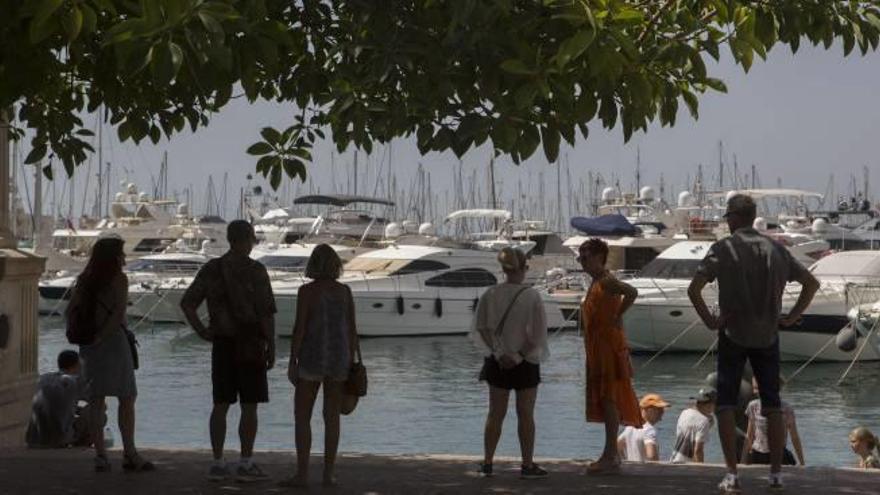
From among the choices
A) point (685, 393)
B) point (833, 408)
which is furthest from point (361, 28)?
point (685, 393)

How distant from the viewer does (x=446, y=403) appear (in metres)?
33.4

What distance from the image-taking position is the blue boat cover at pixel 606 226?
61875 millimetres

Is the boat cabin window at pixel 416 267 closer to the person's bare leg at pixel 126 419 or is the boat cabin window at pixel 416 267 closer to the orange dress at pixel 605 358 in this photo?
the orange dress at pixel 605 358

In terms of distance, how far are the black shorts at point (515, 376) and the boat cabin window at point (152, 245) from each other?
62.1 metres

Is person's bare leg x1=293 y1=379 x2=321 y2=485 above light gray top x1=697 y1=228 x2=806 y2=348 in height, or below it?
below

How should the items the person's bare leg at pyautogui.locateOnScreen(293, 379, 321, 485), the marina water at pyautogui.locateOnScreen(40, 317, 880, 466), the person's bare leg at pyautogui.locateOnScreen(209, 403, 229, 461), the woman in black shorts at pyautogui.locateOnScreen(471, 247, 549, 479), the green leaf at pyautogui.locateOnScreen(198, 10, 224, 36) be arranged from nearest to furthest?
the green leaf at pyautogui.locateOnScreen(198, 10, 224, 36), the person's bare leg at pyautogui.locateOnScreen(293, 379, 321, 485), the person's bare leg at pyautogui.locateOnScreen(209, 403, 229, 461), the woman in black shorts at pyautogui.locateOnScreen(471, 247, 549, 479), the marina water at pyautogui.locateOnScreen(40, 317, 880, 466)

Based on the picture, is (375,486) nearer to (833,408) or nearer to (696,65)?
(696,65)

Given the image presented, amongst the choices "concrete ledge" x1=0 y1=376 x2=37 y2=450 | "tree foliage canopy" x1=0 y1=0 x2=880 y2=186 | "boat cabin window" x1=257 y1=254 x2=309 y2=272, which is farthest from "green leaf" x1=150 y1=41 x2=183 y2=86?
"boat cabin window" x1=257 y1=254 x2=309 y2=272

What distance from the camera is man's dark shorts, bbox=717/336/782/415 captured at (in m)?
9.20

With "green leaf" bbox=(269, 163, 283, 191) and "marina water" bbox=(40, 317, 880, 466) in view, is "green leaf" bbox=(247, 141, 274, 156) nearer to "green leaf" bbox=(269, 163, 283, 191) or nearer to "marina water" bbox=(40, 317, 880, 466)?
"green leaf" bbox=(269, 163, 283, 191)

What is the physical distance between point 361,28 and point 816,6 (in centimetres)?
227

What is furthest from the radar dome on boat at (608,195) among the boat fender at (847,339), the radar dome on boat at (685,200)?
the boat fender at (847,339)

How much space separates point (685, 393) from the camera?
1394 inches

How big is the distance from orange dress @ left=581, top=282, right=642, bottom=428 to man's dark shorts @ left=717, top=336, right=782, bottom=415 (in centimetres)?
122
